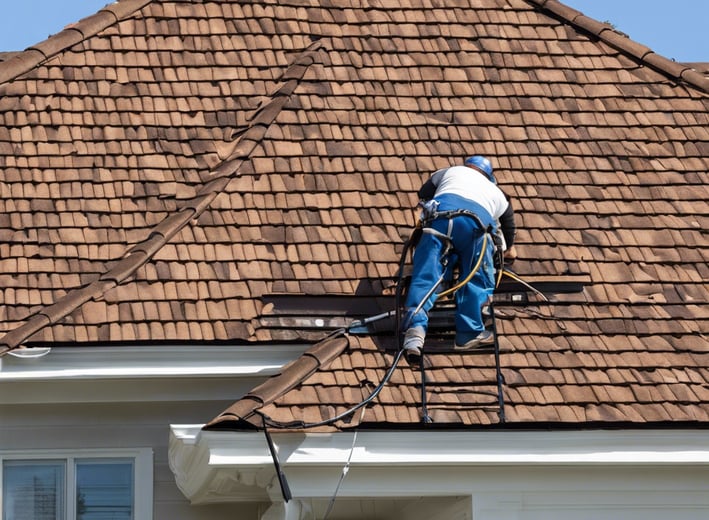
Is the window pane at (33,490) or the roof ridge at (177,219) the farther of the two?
the window pane at (33,490)

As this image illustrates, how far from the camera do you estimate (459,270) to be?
9.54 metres

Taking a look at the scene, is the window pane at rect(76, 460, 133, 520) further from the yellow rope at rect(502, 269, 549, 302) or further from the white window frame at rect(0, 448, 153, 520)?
the yellow rope at rect(502, 269, 549, 302)

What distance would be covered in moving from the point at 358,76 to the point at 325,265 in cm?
227

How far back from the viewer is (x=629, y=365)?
30.7 ft

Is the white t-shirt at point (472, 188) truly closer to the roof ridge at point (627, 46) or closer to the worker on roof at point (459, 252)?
the worker on roof at point (459, 252)

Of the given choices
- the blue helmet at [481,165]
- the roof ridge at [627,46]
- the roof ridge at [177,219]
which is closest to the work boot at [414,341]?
the blue helmet at [481,165]

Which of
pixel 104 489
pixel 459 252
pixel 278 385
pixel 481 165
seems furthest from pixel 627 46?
pixel 104 489

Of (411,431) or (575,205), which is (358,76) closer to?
(575,205)

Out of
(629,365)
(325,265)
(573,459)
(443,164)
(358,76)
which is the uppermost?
(358,76)

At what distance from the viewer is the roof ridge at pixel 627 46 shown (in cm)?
1213

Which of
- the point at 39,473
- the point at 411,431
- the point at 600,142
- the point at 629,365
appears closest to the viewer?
the point at 411,431

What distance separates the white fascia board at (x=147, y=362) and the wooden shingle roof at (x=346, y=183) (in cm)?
10

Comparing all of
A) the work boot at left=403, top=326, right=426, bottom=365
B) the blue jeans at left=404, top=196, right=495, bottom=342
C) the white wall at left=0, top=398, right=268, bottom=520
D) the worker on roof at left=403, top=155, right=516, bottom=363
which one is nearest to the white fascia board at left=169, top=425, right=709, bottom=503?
the work boot at left=403, top=326, right=426, bottom=365

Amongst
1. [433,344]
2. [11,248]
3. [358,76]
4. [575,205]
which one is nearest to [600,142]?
[575,205]
